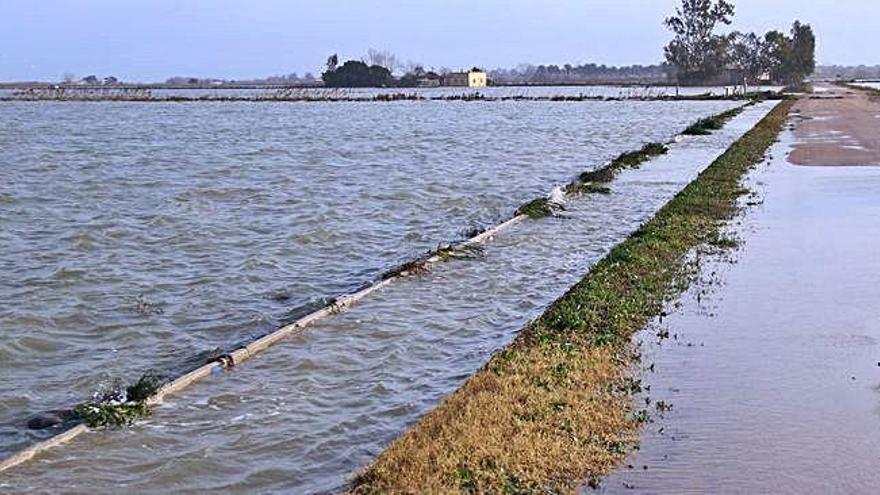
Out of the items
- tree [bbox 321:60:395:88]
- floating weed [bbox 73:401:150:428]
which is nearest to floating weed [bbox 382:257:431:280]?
floating weed [bbox 73:401:150:428]

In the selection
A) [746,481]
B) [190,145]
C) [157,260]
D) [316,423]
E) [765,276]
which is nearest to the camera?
[746,481]

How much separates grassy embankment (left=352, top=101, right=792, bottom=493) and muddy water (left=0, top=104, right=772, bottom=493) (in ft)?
1.97

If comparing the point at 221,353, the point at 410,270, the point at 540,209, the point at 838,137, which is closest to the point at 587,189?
the point at 540,209

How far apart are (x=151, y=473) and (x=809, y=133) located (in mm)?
39507

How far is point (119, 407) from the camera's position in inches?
326

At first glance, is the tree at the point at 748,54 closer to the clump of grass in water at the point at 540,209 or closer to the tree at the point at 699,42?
the tree at the point at 699,42

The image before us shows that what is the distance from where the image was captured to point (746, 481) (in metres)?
6.20

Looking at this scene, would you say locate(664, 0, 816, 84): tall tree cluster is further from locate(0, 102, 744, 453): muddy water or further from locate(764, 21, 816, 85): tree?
locate(0, 102, 744, 453): muddy water

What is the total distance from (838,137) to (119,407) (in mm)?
36343

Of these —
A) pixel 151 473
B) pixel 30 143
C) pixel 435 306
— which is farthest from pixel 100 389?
pixel 30 143

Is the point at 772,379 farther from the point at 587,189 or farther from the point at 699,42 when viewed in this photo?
the point at 699,42

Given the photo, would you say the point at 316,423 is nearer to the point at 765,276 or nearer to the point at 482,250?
the point at 765,276

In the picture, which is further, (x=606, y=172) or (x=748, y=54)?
(x=748, y=54)

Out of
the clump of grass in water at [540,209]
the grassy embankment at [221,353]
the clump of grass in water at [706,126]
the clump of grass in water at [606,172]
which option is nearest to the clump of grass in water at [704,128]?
the clump of grass in water at [706,126]
